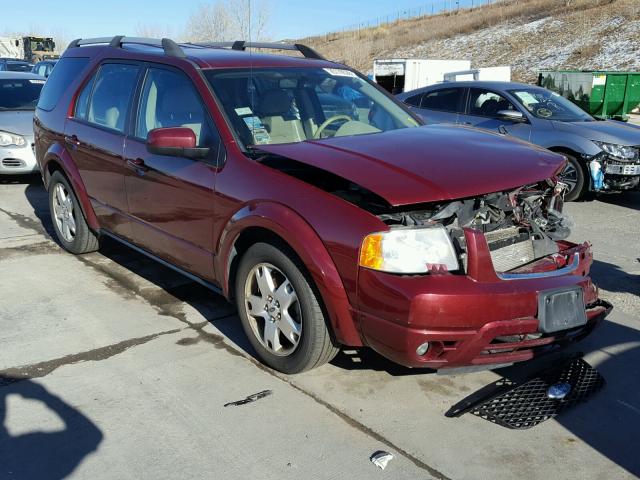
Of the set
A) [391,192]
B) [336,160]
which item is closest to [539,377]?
[391,192]

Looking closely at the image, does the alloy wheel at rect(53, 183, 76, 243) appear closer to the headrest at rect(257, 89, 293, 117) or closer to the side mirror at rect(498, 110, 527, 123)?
the headrest at rect(257, 89, 293, 117)

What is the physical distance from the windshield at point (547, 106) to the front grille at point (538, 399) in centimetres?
556

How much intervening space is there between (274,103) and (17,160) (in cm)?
608

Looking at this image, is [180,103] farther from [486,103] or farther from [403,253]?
[486,103]

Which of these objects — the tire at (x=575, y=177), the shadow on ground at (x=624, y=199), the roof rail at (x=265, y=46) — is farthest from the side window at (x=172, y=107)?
the shadow on ground at (x=624, y=199)

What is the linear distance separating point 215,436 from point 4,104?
870 cm

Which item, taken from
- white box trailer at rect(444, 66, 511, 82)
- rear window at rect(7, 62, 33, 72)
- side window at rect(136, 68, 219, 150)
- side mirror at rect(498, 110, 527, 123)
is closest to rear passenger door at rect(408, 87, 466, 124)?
side mirror at rect(498, 110, 527, 123)

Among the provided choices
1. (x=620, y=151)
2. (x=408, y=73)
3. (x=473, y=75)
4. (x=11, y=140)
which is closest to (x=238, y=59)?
(x=620, y=151)

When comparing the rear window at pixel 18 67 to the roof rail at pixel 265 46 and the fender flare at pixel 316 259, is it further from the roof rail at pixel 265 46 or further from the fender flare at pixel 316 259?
the fender flare at pixel 316 259

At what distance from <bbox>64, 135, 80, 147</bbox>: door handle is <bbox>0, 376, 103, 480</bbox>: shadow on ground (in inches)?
101

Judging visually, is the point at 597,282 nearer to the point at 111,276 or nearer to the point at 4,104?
the point at 111,276

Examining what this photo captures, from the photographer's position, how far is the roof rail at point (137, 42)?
4.38m

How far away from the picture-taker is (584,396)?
3.40 metres

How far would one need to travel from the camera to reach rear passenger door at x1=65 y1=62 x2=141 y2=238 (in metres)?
4.73
